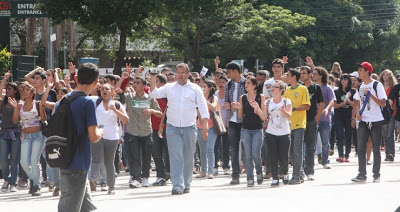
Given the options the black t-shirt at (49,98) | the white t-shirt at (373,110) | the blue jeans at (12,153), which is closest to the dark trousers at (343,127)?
the white t-shirt at (373,110)

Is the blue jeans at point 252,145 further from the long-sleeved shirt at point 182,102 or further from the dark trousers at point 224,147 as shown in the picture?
the dark trousers at point 224,147

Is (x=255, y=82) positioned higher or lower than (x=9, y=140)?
higher

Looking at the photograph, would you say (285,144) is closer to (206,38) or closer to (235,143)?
(235,143)

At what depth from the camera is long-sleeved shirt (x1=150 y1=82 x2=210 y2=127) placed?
12.5m

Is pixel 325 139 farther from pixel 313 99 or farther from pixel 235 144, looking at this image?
pixel 235 144

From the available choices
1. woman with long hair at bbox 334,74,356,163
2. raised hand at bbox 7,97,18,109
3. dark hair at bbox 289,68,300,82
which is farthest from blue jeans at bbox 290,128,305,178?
woman with long hair at bbox 334,74,356,163

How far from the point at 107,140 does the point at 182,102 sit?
1309 mm

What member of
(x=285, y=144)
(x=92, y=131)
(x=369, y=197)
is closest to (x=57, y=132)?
(x=92, y=131)

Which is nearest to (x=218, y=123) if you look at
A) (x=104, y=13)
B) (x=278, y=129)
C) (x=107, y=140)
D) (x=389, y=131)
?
(x=278, y=129)

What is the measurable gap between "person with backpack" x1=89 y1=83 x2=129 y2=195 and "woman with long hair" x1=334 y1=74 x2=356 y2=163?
6.59 meters

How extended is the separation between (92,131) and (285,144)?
6.02 meters

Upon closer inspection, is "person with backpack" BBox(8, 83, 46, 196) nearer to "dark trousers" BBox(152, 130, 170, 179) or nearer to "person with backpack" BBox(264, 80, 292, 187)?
"dark trousers" BBox(152, 130, 170, 179)

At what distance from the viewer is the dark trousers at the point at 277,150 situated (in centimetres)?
1316

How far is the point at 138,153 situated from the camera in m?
14.0
